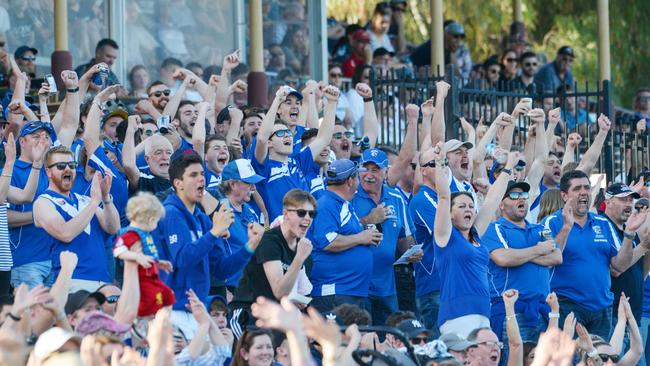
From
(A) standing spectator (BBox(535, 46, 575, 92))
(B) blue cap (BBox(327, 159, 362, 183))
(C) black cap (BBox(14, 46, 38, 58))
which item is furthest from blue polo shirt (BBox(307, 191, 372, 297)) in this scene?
(A) standing spectator (BBox(535, 46, 575, 92))

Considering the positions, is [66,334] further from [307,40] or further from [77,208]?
[307,40]

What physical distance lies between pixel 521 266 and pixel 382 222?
1108 millimetres

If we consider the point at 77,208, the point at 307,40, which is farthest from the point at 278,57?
the point at 77,208

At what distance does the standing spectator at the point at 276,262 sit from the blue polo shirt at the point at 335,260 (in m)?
0.95

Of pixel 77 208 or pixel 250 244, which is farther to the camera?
pixel 77 208

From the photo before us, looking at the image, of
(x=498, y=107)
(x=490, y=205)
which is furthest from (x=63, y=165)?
(x=498, y=107)

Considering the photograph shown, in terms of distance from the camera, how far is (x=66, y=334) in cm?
822

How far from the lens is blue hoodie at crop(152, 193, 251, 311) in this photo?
999 centimetres

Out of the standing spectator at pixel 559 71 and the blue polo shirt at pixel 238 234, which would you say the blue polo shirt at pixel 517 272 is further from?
the standing spectator at pixel 559 71

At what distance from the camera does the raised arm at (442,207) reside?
11703 mm

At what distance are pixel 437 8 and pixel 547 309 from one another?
23.8ft

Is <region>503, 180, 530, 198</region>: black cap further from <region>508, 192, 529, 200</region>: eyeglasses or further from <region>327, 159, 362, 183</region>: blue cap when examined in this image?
<region>327, 159, 362, 183</region>: blue cap

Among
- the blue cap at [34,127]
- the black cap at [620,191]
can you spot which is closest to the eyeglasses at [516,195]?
the black cap at [620,191]

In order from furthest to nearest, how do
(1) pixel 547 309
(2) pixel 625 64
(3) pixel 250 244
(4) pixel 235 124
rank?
(2) pixel 625 64, (4) pixel 235 124, (1) pixel 547 309, (3) pixel 250 244
